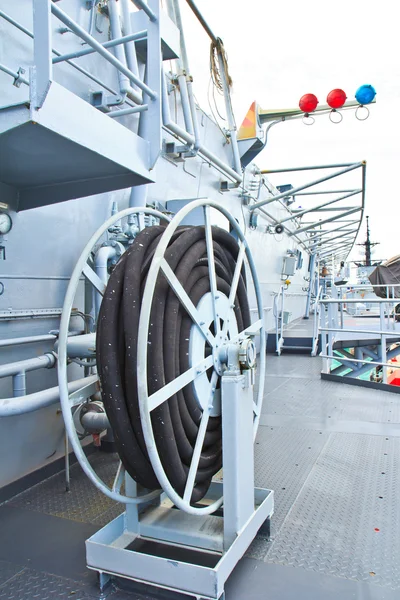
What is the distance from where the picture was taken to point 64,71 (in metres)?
3.57

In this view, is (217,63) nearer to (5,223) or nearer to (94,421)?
(5,223)

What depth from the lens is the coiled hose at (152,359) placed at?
6.45ft

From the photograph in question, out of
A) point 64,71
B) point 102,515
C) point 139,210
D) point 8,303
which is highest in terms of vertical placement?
point 64,71

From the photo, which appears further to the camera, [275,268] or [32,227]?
[275,268]

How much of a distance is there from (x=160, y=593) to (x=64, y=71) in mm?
3514

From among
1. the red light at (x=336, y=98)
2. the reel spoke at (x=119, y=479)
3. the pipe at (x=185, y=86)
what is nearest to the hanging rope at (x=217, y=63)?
the pipe at (x=185, y=86)

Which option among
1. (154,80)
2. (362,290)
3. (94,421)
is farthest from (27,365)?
(362,290)

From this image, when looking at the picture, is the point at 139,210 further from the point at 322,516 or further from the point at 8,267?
the point at 322,516

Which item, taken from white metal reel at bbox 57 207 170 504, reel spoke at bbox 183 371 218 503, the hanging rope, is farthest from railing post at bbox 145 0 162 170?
the hanging rope

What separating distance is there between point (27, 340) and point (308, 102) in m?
5.43

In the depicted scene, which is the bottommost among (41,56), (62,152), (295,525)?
(295,525)

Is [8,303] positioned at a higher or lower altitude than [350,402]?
higher

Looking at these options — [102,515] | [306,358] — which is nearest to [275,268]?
[306,358]

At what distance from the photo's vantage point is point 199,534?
7.45 feet
